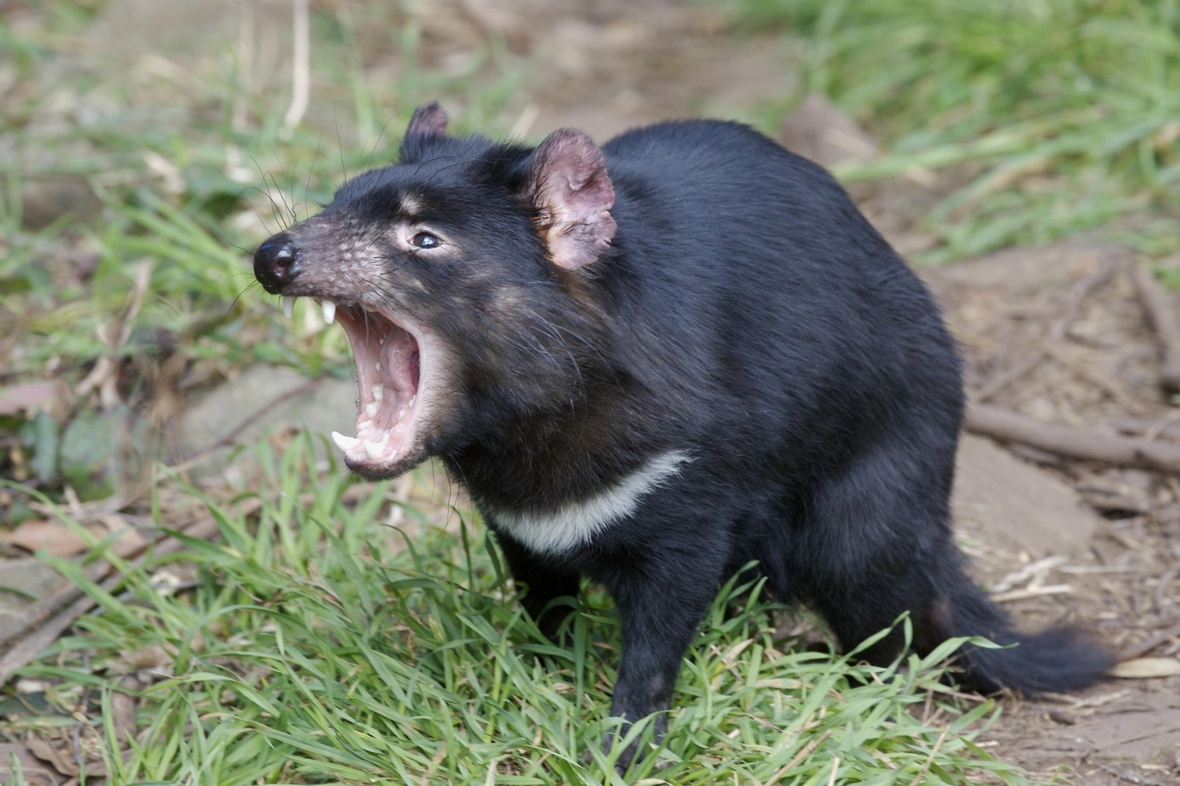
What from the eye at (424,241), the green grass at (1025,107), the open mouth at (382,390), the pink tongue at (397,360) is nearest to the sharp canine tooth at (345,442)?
the open mouth at (382,390)

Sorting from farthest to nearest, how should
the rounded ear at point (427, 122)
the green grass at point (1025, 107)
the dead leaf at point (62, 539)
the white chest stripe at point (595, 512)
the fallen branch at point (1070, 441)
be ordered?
the green grass at point (1025, 107), the fallen branch at point (1070, 441), the dead leaf at point (62, 539), the rounded ear at point (427, 122), the white chest stripe at point (595, 512)

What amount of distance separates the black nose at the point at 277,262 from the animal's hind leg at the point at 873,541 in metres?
1.15

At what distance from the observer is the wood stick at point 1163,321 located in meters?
3.92

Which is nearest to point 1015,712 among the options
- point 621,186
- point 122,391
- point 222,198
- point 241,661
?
point 621,186

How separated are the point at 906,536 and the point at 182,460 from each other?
2.03m

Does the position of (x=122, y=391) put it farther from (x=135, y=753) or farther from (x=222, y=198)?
(x=135, y=753)

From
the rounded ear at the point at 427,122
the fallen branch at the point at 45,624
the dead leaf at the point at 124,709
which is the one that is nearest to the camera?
the rounded ear at the point at 427,122

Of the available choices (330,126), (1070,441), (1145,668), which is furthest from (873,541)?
(330,126)

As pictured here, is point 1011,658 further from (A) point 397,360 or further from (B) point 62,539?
(B) point 62,539

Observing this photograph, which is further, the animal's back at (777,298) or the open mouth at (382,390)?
the animal's back at (777,298)

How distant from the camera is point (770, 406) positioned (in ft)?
7.53

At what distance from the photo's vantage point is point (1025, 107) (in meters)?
5.42

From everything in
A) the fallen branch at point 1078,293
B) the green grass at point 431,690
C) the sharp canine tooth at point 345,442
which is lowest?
the green grass at point 431,690

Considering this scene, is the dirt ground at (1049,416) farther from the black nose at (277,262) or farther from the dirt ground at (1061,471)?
the black nose at (277,262)
